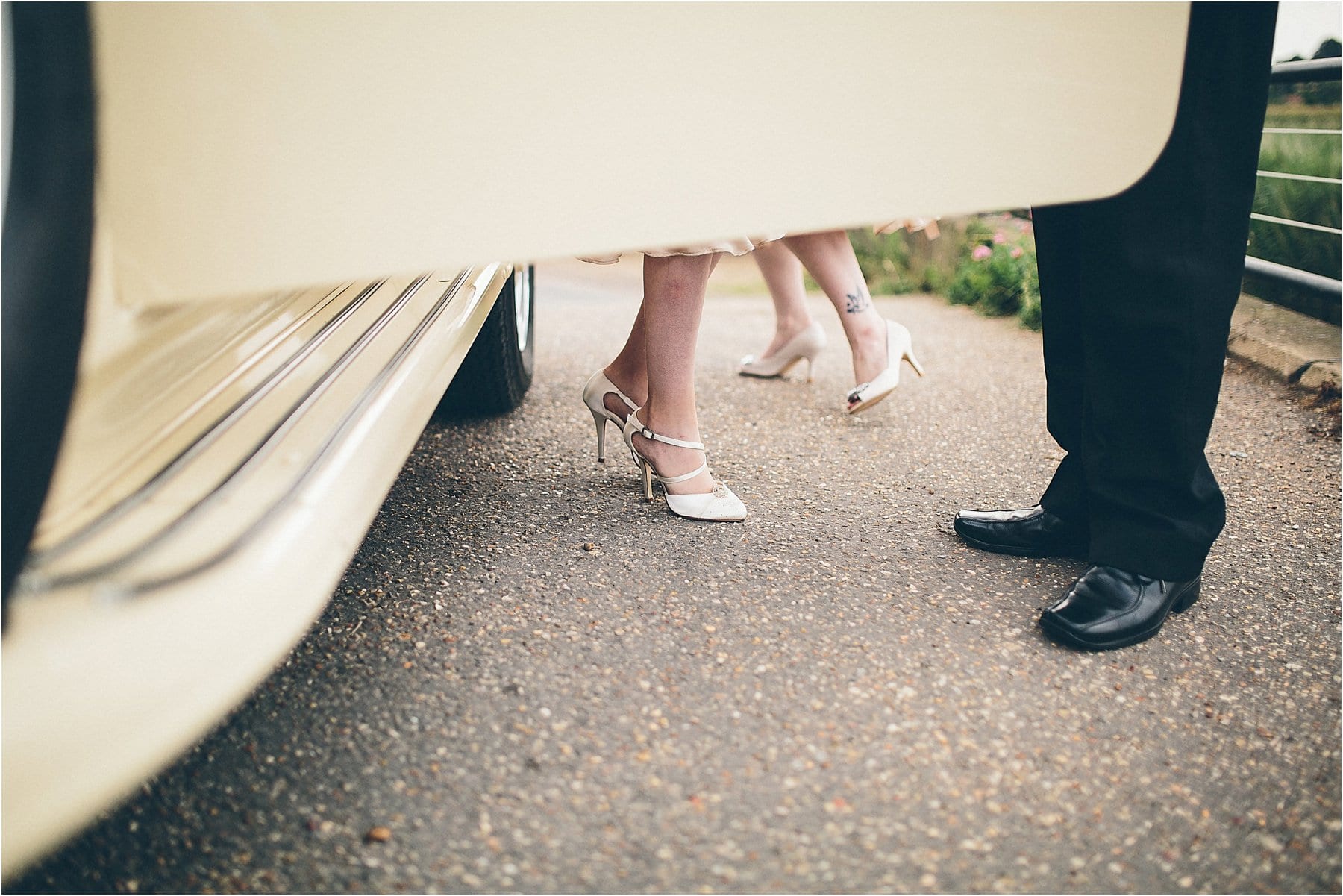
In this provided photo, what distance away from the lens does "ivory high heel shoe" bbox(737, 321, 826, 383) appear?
2982 mm

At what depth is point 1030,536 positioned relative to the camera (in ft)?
5.78

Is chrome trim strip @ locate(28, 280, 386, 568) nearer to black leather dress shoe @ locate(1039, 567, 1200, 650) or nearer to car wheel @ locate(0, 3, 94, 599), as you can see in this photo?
car wheel @ locate(0, 3, 94, 599)

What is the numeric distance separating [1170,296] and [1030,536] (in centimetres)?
59

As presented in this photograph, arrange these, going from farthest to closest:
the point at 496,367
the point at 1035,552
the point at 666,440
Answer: the point at 496,367
the point at 666,440
the point at 1035,552

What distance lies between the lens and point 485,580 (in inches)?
64.1

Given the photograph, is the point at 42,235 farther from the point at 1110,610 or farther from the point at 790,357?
the point at 790,357

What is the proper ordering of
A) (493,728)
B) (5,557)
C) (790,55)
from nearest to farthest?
1. (5,557)
2. (790,55)
3. (493,728)

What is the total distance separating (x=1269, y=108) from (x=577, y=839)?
18.7ft

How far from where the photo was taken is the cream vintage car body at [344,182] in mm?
703

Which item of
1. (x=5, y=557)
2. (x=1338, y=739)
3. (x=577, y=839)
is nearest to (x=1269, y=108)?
(x=1338, y=739)

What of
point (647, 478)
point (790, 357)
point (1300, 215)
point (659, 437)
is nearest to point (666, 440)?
point (659, 437)

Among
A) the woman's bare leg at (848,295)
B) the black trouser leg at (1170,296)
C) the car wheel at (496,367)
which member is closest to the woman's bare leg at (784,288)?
the woman's bare leg at (848,295)

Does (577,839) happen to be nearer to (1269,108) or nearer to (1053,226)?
(1053,226)

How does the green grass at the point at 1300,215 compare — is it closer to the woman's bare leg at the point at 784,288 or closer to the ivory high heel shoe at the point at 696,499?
the woman's bare leg at the point at 784,288
